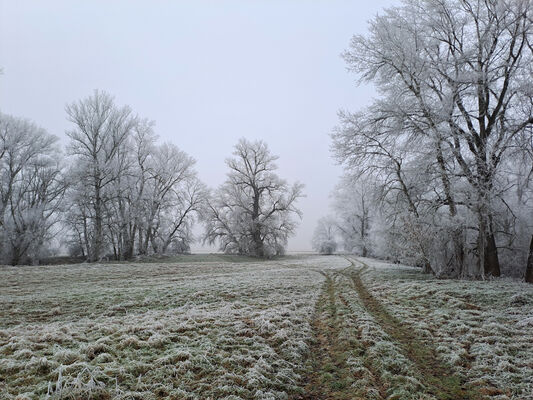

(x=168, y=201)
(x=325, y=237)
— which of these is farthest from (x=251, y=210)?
(x=325, y=237)

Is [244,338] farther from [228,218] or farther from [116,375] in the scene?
[228,218]

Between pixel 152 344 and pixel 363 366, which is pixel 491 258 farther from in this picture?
pixel 152 344

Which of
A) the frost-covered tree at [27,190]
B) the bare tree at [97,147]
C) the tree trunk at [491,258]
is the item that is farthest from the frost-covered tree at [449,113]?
the frost-covered tree at [27,190]

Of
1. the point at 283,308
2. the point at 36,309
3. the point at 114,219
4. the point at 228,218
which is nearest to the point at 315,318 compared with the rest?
the point at 283,308

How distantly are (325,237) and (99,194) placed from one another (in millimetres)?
47402

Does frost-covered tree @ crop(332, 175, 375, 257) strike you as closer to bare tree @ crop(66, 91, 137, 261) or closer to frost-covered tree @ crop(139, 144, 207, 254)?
frost-covered tree @ crop(139, 144, 207, 254)

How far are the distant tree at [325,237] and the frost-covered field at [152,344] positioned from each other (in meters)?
51.0

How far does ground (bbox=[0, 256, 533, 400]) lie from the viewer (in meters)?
4.48

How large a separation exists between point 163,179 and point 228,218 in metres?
12.5

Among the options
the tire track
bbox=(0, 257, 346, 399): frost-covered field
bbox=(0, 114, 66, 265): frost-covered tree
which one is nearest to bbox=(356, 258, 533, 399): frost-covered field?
the tire track

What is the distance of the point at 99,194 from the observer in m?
28.3

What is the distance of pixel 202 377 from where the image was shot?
4.83 metres

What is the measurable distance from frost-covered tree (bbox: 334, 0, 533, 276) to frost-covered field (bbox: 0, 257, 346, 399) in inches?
384

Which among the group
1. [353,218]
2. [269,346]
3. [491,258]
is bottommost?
[269,346]
